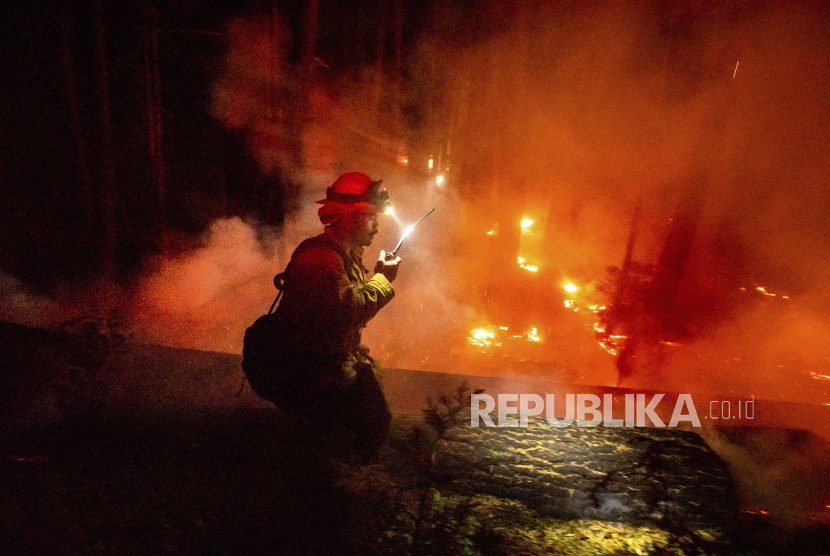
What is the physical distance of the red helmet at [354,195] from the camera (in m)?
2.65

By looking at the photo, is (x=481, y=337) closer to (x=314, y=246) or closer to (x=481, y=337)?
(x=481, y=337)

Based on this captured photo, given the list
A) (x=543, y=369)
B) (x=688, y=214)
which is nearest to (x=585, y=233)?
(x=688, y=214)

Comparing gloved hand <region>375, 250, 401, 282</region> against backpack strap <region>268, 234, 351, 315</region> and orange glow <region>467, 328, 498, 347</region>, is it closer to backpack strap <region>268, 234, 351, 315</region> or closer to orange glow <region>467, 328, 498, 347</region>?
backpack strap <region>268, 234, 351, 315</region>

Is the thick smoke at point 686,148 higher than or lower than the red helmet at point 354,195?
higher

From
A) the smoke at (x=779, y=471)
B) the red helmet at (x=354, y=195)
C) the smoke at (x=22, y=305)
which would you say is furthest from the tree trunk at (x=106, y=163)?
the smoke at (x=779, y=471)

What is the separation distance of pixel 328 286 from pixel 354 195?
0.69 m

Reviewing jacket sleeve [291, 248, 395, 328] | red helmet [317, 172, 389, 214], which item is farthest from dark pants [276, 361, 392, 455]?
red helmet [317, 172, 389, 214]

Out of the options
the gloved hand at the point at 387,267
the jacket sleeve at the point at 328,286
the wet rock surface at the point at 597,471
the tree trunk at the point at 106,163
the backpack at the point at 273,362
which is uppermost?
the tree trunk at the point at 106,163

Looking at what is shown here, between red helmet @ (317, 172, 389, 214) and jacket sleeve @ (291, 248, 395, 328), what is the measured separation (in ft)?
1.29

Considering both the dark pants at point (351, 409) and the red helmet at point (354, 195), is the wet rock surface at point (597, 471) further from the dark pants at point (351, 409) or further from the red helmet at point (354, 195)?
the red helmet at point (354, 195)

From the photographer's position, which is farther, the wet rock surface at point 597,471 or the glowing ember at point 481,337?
the glowing ember at point 481,337

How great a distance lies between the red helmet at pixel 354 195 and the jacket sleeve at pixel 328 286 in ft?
1.29

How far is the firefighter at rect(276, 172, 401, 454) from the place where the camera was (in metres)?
2.28

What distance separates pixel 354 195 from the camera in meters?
2.67
